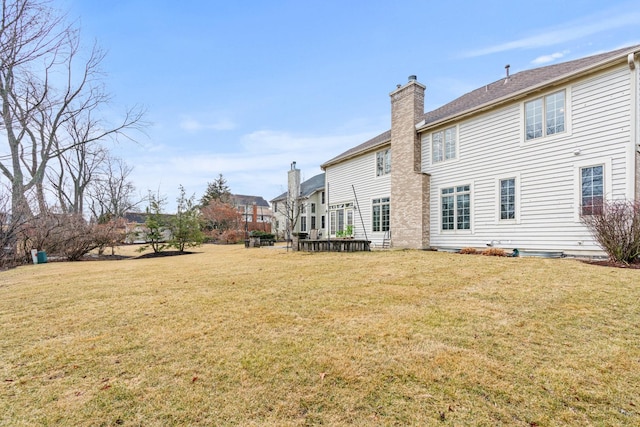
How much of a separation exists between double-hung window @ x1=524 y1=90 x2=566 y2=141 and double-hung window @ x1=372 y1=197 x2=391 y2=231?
637cm

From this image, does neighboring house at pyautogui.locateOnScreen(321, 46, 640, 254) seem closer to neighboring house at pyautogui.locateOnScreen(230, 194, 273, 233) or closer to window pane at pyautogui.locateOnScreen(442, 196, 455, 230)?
window pane at pyautogui.locateOnScreen(442, 196, 455, 230)

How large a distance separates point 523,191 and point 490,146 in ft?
6.60

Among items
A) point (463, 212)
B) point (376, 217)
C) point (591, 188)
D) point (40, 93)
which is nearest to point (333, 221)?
point (376, 217)

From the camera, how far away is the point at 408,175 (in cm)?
1282

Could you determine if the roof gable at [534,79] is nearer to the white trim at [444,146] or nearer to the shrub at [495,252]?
the white trim at [444,146]

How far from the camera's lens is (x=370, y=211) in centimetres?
A: 1552

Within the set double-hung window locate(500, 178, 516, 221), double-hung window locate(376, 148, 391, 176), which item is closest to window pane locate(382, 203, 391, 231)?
double-hung window locate(376, 148, 391, 176)

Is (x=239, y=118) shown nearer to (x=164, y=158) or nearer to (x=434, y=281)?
(x=164, y=158)

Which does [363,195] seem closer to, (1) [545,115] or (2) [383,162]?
(2) [383,162]

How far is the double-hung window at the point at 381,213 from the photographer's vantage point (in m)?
14.6

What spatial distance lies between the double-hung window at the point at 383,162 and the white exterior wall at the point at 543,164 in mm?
3006

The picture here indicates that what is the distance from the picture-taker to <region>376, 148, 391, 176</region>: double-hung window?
14602 millimetres

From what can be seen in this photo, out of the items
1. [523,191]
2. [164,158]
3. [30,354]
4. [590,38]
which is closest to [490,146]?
[523,191]

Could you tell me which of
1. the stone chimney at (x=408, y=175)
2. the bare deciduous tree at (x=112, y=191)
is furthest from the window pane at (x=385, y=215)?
the bare deciduous tree at (x=112, y=191)
